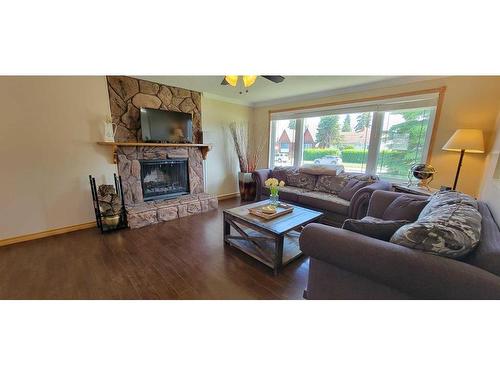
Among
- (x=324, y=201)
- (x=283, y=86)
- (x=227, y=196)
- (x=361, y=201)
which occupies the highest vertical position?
(x=283, y=86)

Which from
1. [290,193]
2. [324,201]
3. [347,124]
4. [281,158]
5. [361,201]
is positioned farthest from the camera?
[281,158]

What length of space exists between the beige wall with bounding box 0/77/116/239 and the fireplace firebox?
1.92 feet

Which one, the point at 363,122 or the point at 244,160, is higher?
the point at 363,122

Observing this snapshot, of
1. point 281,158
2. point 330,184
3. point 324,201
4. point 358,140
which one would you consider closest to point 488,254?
point 324,201

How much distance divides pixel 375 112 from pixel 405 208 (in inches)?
76.6

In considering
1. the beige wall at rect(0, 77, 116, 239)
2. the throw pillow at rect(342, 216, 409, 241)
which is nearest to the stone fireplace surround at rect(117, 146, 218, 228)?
the beige wall at rect(0, 77, 116, 239)

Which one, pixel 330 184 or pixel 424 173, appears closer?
pixel 424 173

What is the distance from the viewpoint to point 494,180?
1.87m

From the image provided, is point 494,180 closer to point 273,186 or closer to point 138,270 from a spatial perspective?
point 273,186

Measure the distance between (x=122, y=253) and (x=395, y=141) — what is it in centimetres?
412

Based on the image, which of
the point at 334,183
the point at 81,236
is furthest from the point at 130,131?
the point at 334,183

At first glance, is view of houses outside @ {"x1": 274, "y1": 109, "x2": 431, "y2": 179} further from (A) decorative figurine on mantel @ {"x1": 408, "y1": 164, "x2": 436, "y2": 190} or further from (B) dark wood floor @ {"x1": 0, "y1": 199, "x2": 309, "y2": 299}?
(B) dark wood floor @ {"x1": 0, "y1": 199, "x2": 309, "y2": 299}

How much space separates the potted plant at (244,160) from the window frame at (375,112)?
0.90 m
